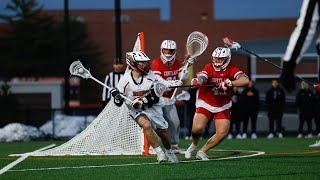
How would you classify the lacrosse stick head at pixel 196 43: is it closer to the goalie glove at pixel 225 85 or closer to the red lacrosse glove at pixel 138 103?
the goalie glove at pixel 225 85

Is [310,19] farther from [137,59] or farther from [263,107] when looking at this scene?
[263,107]

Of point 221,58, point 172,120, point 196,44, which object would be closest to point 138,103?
point 221,58

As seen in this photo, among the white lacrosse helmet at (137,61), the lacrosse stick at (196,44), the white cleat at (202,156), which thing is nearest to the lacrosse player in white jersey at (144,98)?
the white lacrosse helmet at (137,61)

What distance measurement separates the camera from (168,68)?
1321 centimetres

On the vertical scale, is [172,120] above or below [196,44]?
below

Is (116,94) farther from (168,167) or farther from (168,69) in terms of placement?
(168,69)

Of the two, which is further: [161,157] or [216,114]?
[216,114]

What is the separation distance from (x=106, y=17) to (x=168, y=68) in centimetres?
5760

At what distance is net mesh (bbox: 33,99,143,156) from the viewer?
44.7 feet

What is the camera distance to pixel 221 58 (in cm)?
1197

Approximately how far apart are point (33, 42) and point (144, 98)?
52639 mm

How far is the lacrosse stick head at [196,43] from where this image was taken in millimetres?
12664

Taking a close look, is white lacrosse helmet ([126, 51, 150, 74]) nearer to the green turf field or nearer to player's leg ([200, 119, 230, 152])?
the green turf field

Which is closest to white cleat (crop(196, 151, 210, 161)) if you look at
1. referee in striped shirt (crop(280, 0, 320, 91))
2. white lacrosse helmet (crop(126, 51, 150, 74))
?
white lacrosse helmet (crop(126, 51, 150, 74))
